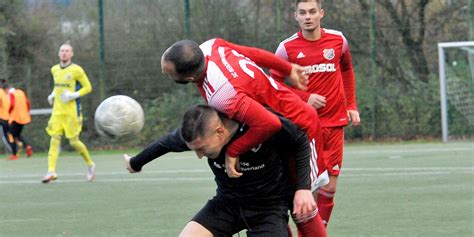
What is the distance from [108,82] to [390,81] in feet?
19.6

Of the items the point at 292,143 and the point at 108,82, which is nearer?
the point at 292,143

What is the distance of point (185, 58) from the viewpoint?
17.4 feet

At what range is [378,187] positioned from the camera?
1166 centimetres

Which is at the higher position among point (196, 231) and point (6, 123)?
→ point (196, 231)

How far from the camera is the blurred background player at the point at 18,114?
69.9 ft

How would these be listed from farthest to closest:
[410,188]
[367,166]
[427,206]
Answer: [367,166] < [410,188] < [427,206]

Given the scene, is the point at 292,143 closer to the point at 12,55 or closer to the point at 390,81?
the point at 390,81

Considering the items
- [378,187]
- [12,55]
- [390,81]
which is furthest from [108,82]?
[378,187]

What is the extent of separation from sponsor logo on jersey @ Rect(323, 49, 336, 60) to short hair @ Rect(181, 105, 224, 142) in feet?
8.92

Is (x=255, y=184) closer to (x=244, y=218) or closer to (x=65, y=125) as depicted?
(x=244, y=218)

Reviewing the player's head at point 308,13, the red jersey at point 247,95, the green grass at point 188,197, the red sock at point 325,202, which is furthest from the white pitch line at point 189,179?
the red jersey at point 247,95

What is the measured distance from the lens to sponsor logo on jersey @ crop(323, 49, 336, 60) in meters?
7.84

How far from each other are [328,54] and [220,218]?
8.22 feet

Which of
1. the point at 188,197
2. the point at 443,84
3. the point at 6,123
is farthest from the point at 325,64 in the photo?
the point at 6,123
